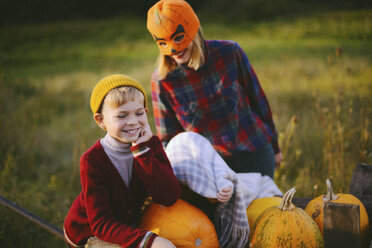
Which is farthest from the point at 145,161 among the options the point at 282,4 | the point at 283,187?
the point at 282,4

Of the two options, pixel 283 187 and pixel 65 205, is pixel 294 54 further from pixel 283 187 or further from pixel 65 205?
pixel 65 205

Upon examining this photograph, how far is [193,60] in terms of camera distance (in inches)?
110

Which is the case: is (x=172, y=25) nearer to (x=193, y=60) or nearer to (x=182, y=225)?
(x=193, y=60)

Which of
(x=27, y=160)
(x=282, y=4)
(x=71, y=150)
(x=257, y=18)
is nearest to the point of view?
(x=27, y=160)

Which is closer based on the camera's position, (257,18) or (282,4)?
(282,4)

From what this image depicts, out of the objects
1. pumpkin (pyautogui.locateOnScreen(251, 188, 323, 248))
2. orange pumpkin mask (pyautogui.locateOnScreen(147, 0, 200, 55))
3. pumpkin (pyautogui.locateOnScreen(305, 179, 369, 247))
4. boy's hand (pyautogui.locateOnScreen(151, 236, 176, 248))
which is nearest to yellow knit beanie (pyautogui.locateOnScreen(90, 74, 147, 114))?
orange pumpkin mask (pyautogui.locateOnScreen(147, 0, 200, 55))

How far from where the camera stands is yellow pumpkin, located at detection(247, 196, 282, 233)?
7.64 ft

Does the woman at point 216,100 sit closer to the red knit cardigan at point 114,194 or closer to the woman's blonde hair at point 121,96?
the woman's blonde hair at point 121,96

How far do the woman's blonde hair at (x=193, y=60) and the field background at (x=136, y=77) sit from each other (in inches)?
56.2

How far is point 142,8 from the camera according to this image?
661 inches

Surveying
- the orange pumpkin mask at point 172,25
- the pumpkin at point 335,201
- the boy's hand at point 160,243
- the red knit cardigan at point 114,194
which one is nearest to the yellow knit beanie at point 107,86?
the red knit cardigan at point 114,194

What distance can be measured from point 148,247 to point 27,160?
4.34m

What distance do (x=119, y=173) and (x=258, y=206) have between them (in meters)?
0.95

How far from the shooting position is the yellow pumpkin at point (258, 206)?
233 cm
